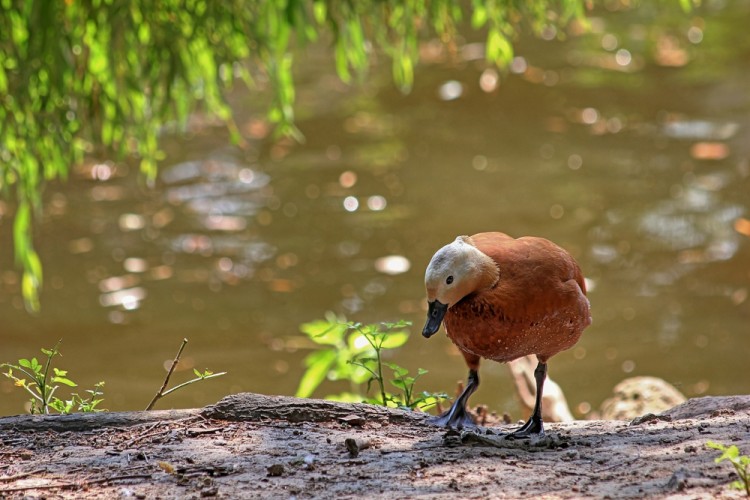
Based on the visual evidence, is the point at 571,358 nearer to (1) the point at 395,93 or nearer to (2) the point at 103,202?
(2) the point at 103,202

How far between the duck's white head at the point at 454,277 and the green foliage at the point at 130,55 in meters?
2.66

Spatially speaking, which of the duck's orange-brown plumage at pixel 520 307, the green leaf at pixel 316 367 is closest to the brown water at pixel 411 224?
the green leaf at pixel 316 367

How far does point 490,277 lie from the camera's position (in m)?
2.98

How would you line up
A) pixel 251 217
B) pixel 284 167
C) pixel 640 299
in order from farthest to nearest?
pixel 284 167 → pixel 251 217 → pixel 640 299

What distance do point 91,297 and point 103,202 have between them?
5.90 ft

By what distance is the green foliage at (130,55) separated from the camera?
5.20 meters

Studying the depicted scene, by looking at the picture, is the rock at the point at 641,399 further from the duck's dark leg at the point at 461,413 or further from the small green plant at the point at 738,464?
the small green plant at the point at 738,464

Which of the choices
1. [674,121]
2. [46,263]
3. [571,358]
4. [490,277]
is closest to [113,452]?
[490,277]

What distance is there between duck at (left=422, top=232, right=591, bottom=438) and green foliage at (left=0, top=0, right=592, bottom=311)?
2.63 metres

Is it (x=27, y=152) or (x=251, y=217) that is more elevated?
(x=251, y=217)

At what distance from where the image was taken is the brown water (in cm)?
688

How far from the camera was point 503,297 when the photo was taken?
2.96 meters

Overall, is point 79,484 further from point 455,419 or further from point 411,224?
point 411,224

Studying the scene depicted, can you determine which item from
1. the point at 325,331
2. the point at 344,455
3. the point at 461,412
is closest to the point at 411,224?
the point at 325,331
